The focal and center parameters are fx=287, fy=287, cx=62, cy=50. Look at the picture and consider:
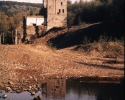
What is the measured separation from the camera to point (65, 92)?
12625mm

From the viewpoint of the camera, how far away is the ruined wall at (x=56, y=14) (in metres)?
35.0

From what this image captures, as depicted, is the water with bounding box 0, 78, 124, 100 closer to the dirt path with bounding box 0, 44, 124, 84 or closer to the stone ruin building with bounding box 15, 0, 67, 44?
the dirt path with bounding box 0, 44, 124, 84

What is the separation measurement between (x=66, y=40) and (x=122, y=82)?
15411 mm

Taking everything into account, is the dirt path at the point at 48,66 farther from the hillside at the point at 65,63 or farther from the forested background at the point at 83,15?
the forested background at the point at 83,15

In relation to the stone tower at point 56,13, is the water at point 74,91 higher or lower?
lower

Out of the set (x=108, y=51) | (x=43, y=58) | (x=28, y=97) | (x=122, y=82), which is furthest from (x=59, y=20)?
(x=28, y=97)

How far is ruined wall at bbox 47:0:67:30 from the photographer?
35.0 m

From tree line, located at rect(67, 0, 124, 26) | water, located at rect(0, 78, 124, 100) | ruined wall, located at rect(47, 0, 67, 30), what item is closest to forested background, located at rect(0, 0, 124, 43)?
tree line, located at rect(67, 0, 124, 26)

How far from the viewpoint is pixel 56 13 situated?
116ft

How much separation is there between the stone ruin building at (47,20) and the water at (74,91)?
20.1 metres

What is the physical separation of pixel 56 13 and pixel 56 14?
131mm

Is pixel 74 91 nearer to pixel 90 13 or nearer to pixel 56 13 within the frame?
pixel 56 13

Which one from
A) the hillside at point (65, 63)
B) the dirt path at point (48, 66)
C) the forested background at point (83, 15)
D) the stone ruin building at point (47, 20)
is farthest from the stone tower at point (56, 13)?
the dirt path at point (48, 66)

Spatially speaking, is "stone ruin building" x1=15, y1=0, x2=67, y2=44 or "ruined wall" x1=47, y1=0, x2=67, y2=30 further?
"ruined wall" x1=47, y1=0, x2=67, y2=30
